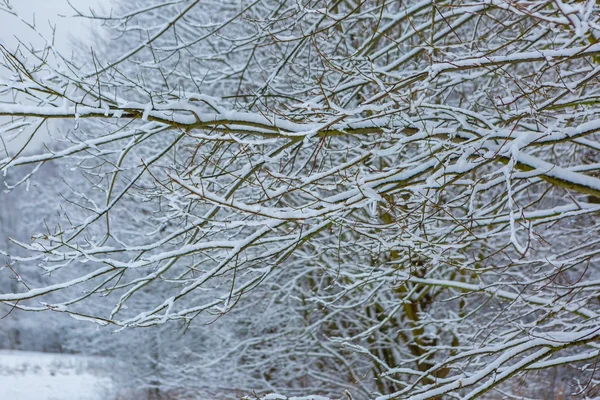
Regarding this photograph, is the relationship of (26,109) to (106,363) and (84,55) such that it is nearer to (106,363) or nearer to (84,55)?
(84,55)

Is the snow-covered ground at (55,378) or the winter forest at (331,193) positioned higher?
the winter forest at (331,193)

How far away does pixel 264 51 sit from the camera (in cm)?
783

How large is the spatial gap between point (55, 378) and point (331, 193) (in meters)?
14.2

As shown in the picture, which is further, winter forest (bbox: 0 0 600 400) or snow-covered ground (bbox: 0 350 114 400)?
snow-covered ground (bbox: 0 350 114 400)

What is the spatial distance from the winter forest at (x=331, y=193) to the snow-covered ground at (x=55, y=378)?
1.01 meters

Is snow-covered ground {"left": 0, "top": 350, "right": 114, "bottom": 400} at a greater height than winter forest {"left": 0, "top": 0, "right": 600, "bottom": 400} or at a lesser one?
lesser

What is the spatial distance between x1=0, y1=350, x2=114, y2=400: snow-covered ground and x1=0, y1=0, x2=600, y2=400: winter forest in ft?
3.32

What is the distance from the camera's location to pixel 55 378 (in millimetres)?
17938

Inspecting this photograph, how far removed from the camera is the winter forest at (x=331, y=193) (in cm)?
251

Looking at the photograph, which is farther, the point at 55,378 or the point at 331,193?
the point at 55,378

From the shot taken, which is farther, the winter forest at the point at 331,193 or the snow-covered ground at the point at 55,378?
the snow-covered ground at the point at 55,378

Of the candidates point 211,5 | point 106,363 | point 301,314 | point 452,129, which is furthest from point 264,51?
point 106,363

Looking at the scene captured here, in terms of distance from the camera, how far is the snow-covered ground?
13.9 meters

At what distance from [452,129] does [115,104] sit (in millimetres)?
1489
